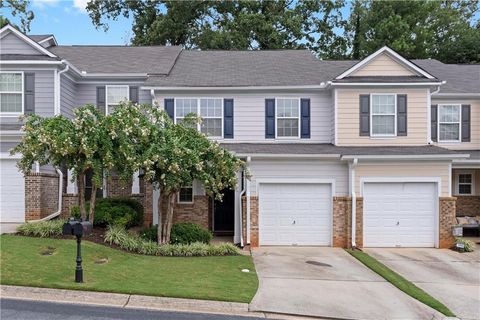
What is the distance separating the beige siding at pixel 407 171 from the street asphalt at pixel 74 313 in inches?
357

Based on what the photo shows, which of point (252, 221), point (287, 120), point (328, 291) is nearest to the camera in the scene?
point (328, 291)

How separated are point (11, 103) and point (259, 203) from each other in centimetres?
1003

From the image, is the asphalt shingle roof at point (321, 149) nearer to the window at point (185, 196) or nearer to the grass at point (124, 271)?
the window at point (185, 196)

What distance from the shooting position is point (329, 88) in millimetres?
17312

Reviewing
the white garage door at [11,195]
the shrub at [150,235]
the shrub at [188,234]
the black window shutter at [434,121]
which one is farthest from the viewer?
the black window shutter at [434,121]

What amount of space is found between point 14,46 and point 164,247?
10.3 m

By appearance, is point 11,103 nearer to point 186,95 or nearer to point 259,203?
point 186,95

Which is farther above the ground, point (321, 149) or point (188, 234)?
point (321, 149)

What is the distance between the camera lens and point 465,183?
19.8 m

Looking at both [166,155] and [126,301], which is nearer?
[126,301]

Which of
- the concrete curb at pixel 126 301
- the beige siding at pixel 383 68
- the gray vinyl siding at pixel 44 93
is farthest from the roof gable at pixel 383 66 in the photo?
the concrete curb at pixel 126 301

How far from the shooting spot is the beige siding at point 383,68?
17203 mm

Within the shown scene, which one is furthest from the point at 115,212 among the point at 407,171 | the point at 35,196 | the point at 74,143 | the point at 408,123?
the point at 408,123

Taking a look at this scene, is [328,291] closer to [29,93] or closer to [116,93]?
[116,93]
